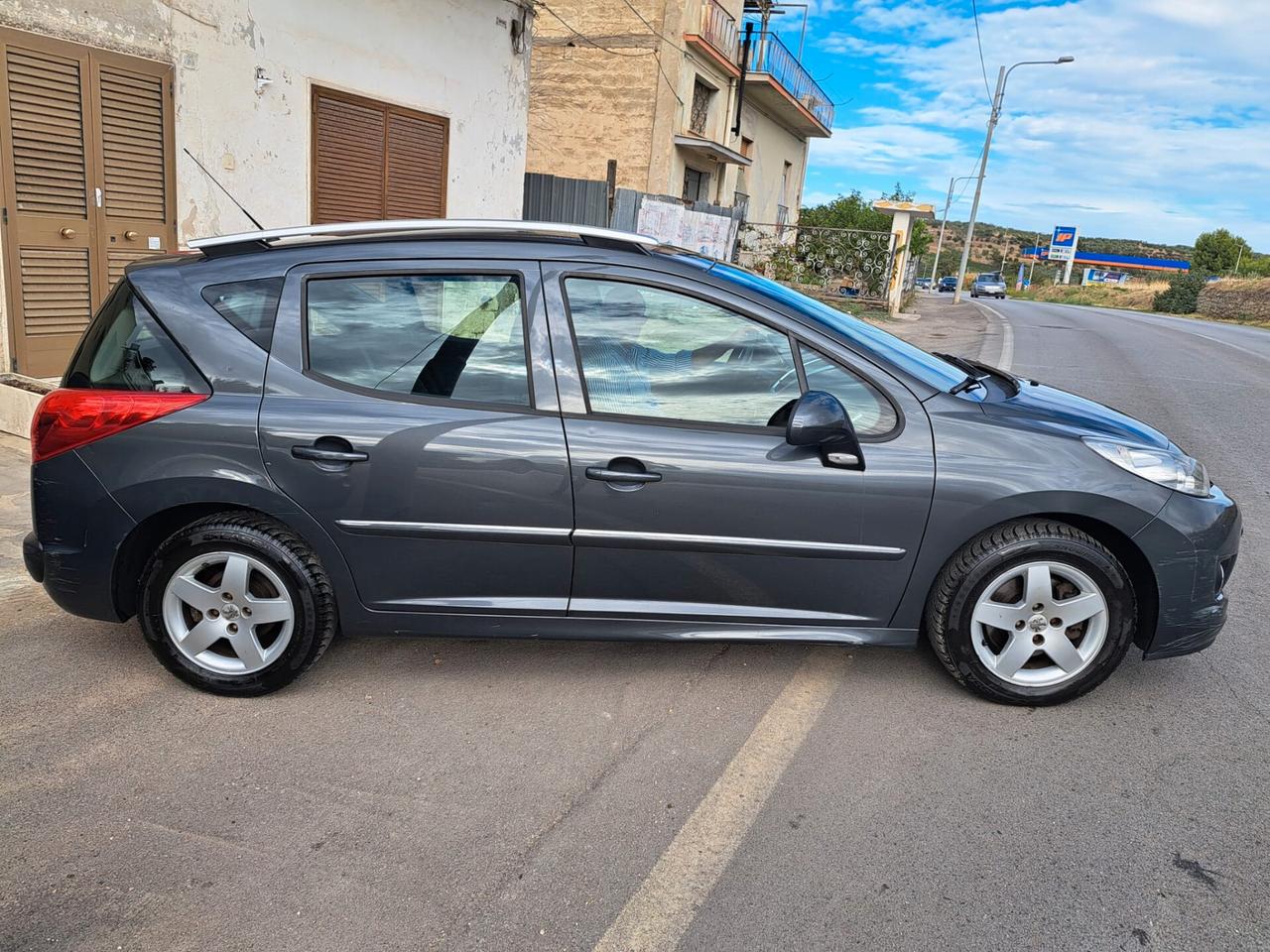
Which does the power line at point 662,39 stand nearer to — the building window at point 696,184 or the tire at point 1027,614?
the building window at point 696,184

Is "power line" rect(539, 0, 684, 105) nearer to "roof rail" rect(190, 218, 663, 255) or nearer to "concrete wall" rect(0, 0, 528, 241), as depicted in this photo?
"concrete wall" rect(0, 0, 528, 241)

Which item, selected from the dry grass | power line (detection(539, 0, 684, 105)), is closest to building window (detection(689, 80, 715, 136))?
power line (detection(539, 0, 684, 105))

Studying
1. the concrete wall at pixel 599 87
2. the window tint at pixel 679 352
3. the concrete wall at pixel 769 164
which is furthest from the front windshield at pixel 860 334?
the concrete wall at pixel 769 164

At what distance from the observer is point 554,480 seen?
3141mm

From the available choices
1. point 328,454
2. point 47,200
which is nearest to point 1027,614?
point 328,454

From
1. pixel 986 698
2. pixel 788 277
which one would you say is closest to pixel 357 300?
pixel 986 698

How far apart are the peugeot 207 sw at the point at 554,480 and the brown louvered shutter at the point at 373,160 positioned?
620 cm

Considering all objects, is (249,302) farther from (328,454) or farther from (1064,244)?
(1064,244)

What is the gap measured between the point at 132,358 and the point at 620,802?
224 cm

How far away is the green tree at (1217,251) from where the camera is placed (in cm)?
7450

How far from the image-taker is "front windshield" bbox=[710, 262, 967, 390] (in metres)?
3.36

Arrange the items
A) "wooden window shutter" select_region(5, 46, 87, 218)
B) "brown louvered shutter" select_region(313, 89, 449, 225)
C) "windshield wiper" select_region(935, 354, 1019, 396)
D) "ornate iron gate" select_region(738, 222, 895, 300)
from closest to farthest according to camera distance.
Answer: "windshield wiper" select_region(935, 354, 1019, 396) → "wooden window shutter" select_region(5, 46, 87, 218) → "brown louvered shutter" select_region(313, 89, 449, 225) → "ornate iron gate" select_region(738, 222, 895, 300)

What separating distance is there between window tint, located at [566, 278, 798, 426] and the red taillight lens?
135cm

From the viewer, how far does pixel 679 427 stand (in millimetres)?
3172
